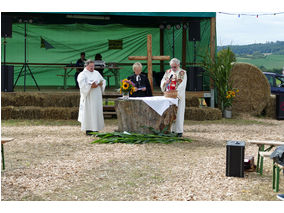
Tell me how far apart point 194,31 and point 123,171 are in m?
7.26

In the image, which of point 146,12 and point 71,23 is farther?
point 71,23

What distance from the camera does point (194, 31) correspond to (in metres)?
12.4

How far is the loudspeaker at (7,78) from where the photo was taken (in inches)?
477

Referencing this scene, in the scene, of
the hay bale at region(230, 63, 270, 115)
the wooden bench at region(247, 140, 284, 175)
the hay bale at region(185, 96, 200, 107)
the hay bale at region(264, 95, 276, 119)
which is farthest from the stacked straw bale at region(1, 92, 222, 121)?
the wooden bench at region(247, 140, 284, 175)

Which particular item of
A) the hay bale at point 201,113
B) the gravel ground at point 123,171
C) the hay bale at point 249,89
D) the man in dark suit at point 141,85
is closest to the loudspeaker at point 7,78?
the gravel ground at point 123,171

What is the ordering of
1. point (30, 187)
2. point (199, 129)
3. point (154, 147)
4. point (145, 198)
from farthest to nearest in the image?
point (199, 129) → point (154, 147) → point (30, 187) → point (145, 198)

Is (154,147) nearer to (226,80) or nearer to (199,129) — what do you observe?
(199,129)

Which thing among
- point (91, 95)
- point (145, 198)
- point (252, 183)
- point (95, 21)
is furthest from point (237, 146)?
point (95, 21)

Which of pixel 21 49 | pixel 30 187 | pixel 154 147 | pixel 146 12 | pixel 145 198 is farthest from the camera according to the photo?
pixel 21 49

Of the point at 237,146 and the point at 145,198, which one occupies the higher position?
the point at 237,146

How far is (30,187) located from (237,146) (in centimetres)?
244

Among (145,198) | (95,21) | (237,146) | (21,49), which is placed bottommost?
(145,198)

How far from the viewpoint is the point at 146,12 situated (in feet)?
39.1

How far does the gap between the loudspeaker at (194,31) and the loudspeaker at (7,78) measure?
4842 millimetres
